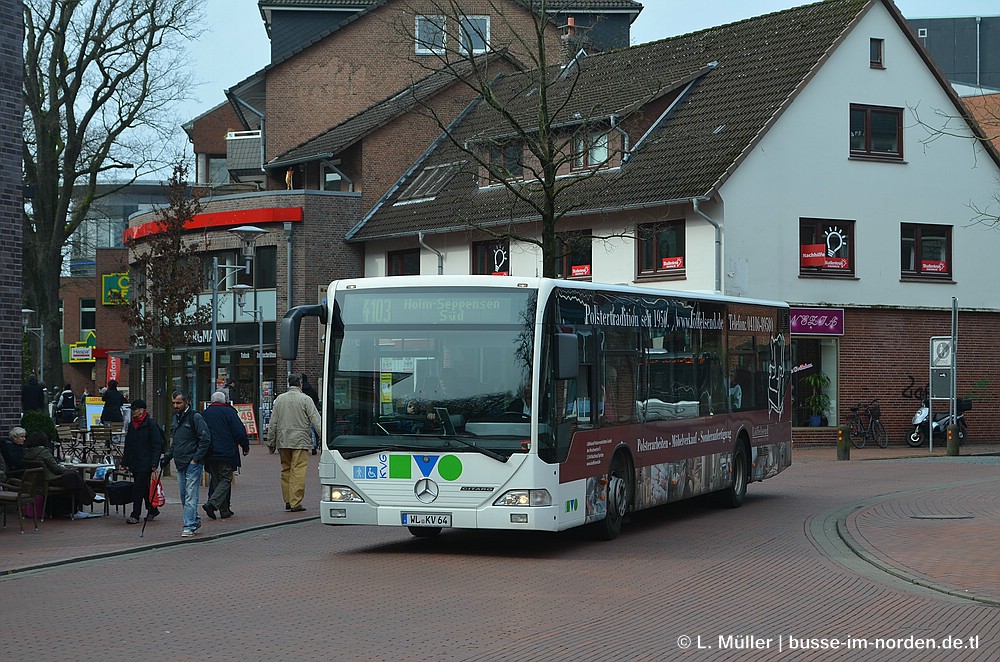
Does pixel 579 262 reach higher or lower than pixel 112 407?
higher

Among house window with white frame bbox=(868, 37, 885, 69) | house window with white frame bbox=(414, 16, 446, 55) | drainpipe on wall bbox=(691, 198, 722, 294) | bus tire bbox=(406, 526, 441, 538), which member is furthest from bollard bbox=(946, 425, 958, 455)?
bus tire bbox=(406, 526, 441, 538)

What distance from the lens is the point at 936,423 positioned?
34.6 m

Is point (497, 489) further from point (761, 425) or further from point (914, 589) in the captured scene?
point (761, 425)

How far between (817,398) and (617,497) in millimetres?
20306

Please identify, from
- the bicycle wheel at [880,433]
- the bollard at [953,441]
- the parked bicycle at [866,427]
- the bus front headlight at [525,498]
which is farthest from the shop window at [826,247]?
the bus front headlight at [525,498]

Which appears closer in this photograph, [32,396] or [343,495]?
[343,495]

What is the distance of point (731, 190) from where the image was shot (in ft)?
108

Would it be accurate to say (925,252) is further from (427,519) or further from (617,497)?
(427,519)

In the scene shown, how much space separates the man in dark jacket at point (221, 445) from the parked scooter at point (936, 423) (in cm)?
2084

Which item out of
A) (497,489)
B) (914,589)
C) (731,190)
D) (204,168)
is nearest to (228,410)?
(497,489)

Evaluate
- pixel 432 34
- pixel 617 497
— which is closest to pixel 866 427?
pixel 432 34

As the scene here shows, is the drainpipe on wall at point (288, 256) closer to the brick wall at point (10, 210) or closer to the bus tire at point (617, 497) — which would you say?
the brick wall at point (10, 210)

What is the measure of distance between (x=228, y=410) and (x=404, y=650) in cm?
985

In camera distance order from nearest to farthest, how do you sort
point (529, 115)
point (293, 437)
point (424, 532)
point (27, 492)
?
point (424, 532), point (27, 492), point (293, 437), point (529, 115)
